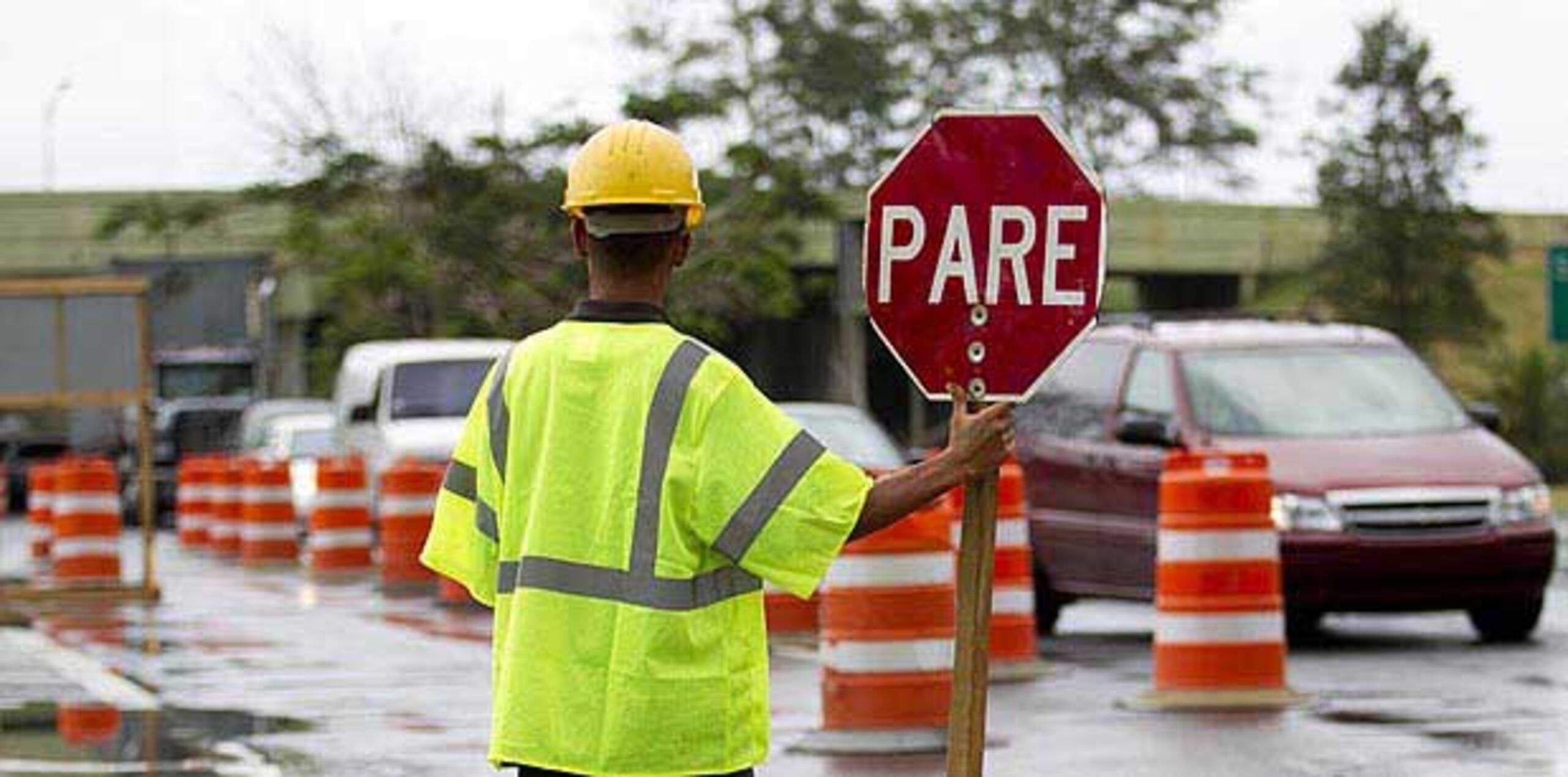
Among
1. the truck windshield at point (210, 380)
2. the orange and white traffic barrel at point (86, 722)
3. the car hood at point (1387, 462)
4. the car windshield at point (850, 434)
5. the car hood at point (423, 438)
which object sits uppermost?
the car hood at point (1387, 462)

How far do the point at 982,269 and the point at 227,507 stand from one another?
2662 centimetres

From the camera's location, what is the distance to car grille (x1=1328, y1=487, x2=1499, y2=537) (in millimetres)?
17344

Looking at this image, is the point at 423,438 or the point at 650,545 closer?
the point at 650,545

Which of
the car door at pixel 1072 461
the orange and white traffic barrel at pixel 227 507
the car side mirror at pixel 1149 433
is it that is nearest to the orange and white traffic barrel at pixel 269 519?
the orange and white traffic barrel at pixel 227 507

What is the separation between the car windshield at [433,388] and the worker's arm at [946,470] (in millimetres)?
25115

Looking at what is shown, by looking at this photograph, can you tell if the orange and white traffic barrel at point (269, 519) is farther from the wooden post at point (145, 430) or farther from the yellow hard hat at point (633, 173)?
the yellow hard hat at point (633, 173)

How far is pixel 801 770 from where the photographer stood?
1268 centimetres

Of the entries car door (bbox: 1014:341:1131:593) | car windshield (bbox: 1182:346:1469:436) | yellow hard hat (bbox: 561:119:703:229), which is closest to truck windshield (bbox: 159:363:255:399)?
car door (bbox: 1014:341:1131:593)

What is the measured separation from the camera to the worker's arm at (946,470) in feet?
20.9

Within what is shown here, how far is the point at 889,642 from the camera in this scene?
1356cm

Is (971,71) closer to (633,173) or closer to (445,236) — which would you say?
(445,236)

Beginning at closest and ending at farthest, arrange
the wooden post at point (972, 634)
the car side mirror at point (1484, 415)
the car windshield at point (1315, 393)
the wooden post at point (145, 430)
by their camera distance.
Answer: the wooden post at point (972, 634) → the car windshield at point (1315, 393) → the car side mirror at point (1484, 415) → the wooden post at point (145, 430)

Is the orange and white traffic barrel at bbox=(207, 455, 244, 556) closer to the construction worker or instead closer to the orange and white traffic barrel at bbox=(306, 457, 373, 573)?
the orange and white traffic barrel at bbox=(306, 457, 373, 573)

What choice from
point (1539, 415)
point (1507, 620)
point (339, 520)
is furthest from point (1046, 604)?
point (1539, 415)
